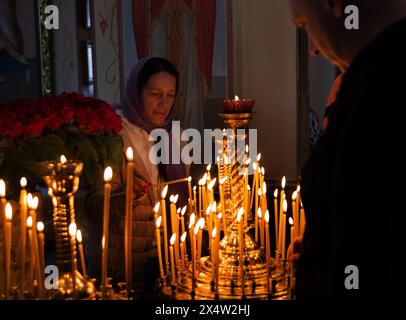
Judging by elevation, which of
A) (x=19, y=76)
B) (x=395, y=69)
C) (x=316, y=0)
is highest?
(x=19, y=76)

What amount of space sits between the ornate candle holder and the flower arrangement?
22cm

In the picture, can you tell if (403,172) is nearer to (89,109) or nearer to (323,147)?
(323,147)

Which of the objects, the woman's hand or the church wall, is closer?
the woman's hand

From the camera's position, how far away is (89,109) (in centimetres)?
114

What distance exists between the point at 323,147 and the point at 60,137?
64 cm

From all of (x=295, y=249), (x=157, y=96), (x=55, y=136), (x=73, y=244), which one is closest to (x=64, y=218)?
(x=73, y=244)

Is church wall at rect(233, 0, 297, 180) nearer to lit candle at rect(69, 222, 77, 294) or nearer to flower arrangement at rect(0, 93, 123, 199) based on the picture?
flower arrangement at rect(0, 93, 123, 199)

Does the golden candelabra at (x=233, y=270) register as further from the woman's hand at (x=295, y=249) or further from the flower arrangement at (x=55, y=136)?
the flower arrangement at (x=55, y=136)

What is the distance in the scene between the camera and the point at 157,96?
1.90 m

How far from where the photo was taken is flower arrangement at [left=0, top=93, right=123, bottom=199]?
1048mm

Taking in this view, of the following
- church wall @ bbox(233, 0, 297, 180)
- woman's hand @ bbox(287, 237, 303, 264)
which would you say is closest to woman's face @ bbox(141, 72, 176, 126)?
church wall @ bbox(233, 0, 297, 180)

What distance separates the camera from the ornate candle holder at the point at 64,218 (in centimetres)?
79

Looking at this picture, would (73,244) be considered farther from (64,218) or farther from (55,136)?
(55,136)
